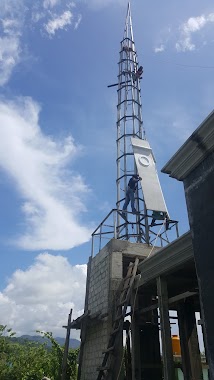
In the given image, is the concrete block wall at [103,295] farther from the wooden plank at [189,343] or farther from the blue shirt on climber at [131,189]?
the blue shirt on climber at [131,189]

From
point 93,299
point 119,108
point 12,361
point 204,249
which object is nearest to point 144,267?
point 93,299

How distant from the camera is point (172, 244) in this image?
732cm

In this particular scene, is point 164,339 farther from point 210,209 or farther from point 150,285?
point 210,209

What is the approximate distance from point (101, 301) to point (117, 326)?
4.86 feet

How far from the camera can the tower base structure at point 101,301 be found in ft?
34.8

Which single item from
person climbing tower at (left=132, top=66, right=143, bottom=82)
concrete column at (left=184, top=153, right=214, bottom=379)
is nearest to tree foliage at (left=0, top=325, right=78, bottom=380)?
concrete column at (left=184, top=153, right=214, bottom=379)

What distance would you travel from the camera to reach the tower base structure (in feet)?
34.8

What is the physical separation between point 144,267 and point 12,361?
51.6 feet

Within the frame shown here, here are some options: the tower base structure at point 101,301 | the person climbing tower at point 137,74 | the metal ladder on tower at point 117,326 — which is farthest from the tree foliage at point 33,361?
the person climbing tower at point 137,74

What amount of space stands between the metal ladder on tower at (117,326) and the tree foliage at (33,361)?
657 cm

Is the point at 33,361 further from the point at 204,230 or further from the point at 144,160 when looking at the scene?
the point at 204,230

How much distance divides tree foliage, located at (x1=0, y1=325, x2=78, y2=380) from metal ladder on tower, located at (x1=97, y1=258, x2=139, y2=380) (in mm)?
6572

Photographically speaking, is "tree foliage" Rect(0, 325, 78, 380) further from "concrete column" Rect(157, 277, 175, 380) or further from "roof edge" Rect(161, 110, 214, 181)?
"roof edge" Rect(161, 110, 214, 181)

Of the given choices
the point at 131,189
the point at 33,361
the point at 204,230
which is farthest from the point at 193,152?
the point at 33,361
